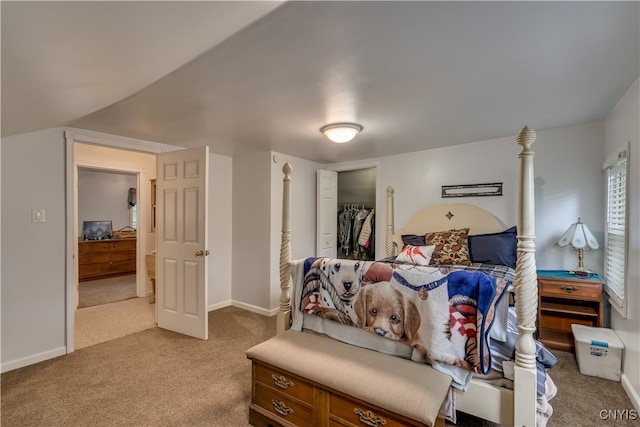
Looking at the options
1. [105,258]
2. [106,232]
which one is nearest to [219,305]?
[105,258]

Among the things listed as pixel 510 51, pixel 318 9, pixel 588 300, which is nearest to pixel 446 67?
pixel 510 51

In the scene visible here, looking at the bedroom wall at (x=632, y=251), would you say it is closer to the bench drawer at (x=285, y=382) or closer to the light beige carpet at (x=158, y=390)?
the light beige carpet at (x=158, y=390)

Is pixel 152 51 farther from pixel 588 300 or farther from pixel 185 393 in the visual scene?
pixel 588 300

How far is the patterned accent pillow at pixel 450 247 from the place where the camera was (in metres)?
3.24

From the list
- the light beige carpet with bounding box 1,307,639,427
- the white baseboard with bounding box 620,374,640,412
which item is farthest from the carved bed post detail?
the white baseboard with bounding box 620,374,640,412

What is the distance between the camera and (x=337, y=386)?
4.94 ft

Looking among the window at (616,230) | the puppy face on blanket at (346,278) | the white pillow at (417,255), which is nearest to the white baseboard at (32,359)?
the puppy face on blanket at (346,278)

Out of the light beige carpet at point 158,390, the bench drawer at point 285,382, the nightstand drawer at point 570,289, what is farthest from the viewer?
the nightstand drawer at point 570,289

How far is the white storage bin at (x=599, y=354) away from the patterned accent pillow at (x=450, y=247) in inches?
43.0

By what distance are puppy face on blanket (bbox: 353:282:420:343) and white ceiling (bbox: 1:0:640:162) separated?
1368mm

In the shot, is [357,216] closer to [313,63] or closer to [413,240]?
[413,240]

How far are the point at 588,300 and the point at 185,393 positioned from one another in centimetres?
357

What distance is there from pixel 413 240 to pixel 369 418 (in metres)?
2.63

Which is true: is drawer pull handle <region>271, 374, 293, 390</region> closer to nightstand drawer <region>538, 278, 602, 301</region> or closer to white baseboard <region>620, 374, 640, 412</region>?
white baseboard <region>620, 374, 640, 412</region>
